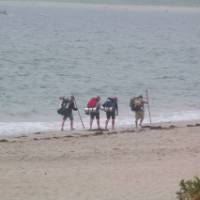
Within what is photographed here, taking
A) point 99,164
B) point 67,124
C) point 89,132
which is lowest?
point 99,164

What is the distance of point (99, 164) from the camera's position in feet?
59.3

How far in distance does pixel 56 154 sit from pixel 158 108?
46.0 ft

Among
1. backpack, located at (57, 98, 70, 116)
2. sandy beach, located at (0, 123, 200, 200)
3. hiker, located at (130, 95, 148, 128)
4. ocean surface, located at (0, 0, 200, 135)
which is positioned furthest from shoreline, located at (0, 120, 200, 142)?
ocean surface, located at (0, 0, 200, 135)

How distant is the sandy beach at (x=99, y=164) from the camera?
15.4m

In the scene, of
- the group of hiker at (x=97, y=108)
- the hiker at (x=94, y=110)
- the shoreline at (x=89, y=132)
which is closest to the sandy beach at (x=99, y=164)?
the shoreline at (x=89, y=132)

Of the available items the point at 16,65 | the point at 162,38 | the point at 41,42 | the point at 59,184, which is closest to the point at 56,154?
the point at 59,184

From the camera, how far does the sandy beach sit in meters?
15.4

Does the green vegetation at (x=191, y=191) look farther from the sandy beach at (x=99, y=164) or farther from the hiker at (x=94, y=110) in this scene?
the hiker at (x=94, y=110)

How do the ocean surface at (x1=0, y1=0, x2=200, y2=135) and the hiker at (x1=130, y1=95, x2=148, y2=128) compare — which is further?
the ocean surface at (x1=0, y1=0, x2=200, y2=135)

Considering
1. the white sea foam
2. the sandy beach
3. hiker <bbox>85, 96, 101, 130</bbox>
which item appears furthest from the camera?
the white sea foam

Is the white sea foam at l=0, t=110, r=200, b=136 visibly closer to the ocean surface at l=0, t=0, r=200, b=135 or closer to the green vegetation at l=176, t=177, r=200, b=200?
the ocean surface at l=0, t=0, r=200, b=135

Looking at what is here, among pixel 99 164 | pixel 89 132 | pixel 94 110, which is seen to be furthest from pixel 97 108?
pixel 99 164

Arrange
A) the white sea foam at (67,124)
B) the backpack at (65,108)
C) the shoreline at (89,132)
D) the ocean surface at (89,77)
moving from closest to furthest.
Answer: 1. the shoreline at (89,132)
2. the backpack at (65,108)
3. the white sea foam at (67,124)
4. the ocean surface at (89,77)

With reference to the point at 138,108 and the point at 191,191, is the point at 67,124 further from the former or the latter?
the point at 191,191
